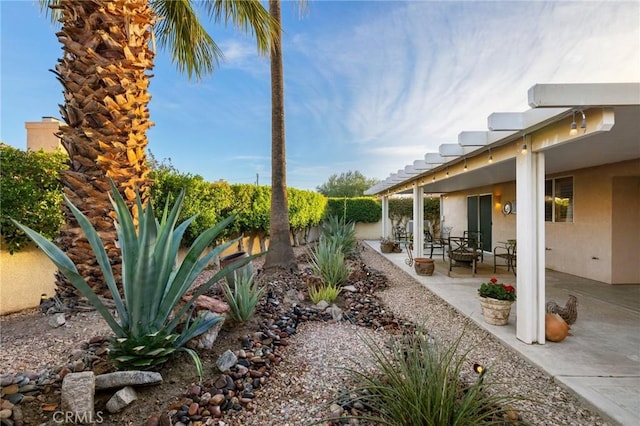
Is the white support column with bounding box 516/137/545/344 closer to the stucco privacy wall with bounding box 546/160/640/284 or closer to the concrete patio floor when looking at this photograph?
the concrete patio floor

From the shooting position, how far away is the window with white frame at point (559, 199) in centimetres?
712

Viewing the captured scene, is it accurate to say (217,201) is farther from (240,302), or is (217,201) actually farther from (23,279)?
(240,302)

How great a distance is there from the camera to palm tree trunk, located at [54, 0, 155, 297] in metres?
3.40

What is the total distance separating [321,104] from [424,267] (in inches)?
364

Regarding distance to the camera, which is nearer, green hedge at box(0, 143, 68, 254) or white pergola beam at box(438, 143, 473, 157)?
green hedge at box(0, 143, 68, 254)

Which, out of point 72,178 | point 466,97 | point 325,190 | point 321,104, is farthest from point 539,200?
point 325,190

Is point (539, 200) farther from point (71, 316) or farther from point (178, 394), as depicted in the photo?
point (71, 316)

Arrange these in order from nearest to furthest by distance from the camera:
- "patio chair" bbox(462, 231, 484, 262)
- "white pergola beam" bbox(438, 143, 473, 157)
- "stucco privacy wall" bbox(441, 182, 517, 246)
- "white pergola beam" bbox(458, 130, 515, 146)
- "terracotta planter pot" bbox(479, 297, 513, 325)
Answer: "terracotta planter pot" bbox(479, 297, 513, 325) < "white pergola beam" bbox(458, 130, 515, 146) < "white pergola beam" bbox(438, 143, 473, 157) < "patio chair" bbox(462, 231, 484, 262) < "stucco privacy wall" bbox(441, 182, 517, 246)

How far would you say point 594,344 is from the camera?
3.47 m

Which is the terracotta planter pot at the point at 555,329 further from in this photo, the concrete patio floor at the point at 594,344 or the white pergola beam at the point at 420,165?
the white pergola beam at the point at 420,165

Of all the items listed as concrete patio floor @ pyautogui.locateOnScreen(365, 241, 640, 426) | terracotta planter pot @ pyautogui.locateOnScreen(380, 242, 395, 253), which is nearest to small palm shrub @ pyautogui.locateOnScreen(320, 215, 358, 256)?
terracotta planter pot @ pyautogui.locateOnScreen(380, 242, 395, 253)

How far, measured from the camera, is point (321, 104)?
44.4ft

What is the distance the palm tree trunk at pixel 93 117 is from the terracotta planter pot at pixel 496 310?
4.84 meters

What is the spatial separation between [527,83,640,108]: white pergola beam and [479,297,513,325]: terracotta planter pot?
2.65 metres
